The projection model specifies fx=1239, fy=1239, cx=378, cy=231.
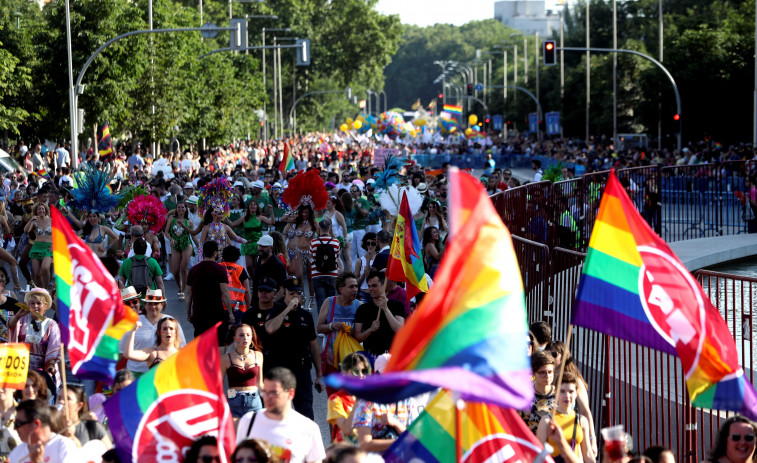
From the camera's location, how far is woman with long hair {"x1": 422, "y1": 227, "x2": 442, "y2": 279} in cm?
1460

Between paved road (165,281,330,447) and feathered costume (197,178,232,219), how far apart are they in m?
1.30

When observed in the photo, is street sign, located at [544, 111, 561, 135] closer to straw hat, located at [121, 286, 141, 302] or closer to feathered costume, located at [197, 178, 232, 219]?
feathered costume, located at [197, 178, 232, 219]

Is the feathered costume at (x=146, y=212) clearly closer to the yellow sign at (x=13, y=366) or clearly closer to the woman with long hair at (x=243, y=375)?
the woman with long hair at (x=243, y=375)

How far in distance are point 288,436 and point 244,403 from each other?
176 cm

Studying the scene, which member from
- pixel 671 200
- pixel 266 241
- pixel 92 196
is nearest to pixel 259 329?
pixel 266 241

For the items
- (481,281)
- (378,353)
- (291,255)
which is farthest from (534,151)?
(481,281)

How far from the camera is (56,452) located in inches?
246

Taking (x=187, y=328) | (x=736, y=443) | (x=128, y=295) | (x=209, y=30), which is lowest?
(x=187, y=328)

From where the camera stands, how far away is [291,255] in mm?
15320

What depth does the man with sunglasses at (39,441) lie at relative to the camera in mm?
6262

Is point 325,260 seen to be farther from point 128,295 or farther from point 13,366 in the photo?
point 13,366

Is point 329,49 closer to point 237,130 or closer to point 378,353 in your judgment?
point 237,130

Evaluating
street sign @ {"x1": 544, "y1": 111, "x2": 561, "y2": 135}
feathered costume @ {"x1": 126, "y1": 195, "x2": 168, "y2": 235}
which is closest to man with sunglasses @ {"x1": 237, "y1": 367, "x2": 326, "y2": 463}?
feathered costume @ {"x1": 126, "y1": 195, "x2": 168, "y2": 235}

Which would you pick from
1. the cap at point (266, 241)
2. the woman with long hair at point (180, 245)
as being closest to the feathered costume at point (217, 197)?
the woman with long hair at point (180, 245)
